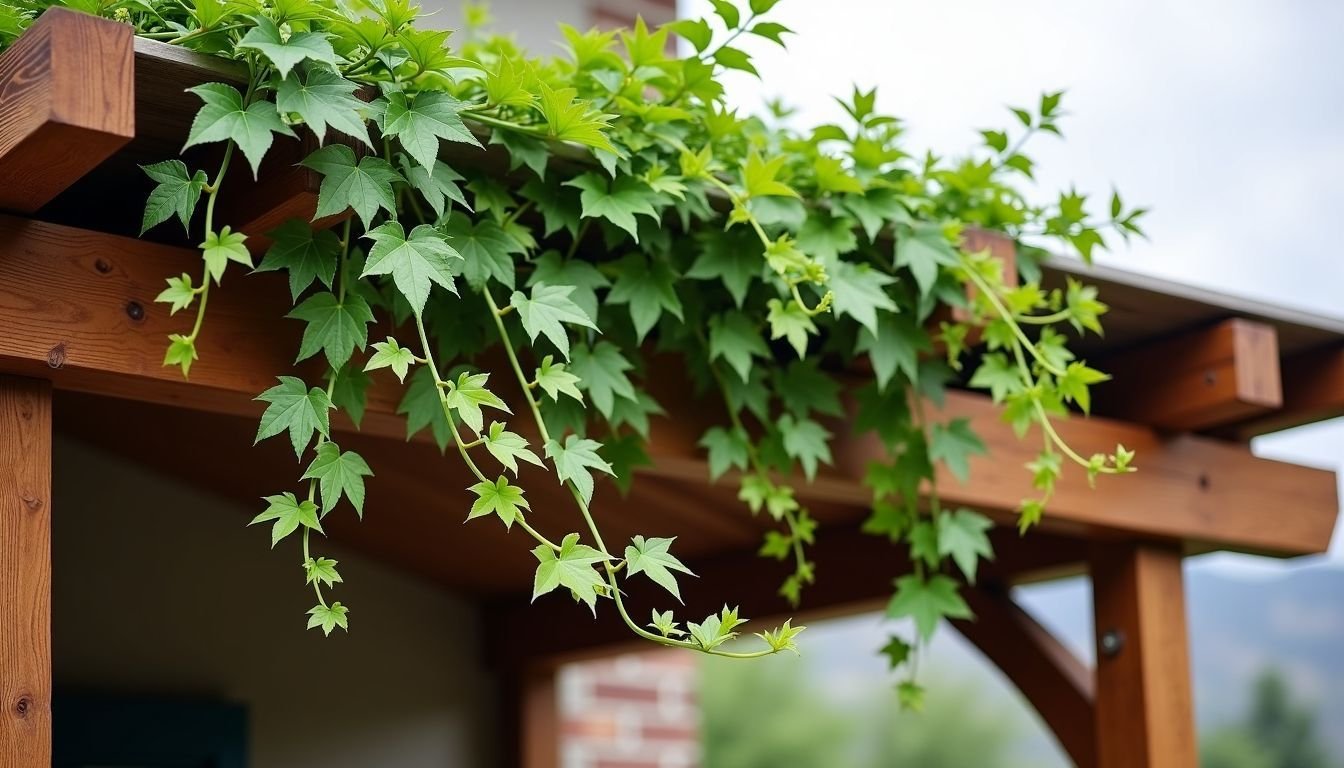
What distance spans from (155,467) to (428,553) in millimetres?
602

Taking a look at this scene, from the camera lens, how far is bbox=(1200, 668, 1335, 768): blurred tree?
2686 centimetres

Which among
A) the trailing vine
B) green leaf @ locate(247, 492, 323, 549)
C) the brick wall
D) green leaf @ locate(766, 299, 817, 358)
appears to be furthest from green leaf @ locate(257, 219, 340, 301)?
the brick wall

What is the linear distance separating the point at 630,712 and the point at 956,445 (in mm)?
2026

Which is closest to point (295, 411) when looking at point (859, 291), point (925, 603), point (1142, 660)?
point (859, 291)

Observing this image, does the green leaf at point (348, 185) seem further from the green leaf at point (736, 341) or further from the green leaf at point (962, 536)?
the green leaf at point (962, 536)

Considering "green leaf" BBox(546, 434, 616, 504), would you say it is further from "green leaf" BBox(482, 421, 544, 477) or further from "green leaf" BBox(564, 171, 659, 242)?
"green leaf" BBox(564, 171, 659, 242)

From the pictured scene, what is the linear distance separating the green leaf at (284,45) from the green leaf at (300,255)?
0.63 feet

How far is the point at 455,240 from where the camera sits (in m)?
1.70

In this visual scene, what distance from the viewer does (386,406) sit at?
180 centimetres

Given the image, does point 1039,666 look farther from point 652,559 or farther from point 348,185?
point 348,185

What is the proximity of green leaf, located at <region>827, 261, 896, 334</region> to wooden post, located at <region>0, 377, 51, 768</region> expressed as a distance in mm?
940

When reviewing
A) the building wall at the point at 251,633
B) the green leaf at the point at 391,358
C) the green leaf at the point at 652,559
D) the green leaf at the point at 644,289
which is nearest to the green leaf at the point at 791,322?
the green leaf at the point at 644,289

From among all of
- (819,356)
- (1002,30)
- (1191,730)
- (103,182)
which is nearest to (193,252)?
(103,182)

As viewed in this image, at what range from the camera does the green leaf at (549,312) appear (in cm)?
160
